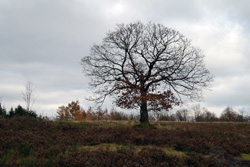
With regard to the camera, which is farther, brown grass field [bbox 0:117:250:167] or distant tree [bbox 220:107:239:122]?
distant tree [bbox 220:107:239:122]

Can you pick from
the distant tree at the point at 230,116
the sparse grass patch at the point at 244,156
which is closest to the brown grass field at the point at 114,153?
the sparse grass patch at the point at 244,156

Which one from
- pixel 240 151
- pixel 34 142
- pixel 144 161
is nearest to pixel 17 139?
pixel 34 142

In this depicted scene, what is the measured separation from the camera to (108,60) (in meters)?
18.8

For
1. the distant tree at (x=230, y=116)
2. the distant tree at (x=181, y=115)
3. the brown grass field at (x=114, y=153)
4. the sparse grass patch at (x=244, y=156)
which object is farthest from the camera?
the distant tree at (x=181, y=115)

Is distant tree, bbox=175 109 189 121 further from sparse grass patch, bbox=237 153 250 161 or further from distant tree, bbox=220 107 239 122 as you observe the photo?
sparse grass patch, bbox=237 153 250 161

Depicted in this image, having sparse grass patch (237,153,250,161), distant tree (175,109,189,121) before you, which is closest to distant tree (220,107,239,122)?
distant tree (175,109,189,121)

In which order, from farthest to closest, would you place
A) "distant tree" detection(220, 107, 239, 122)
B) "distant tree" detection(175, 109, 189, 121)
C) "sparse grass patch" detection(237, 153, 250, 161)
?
"distant tree" detection(175, 109, 189, 121), "distant tree" detection(220, 107, 239, 122), "sparse grass patch" detection(237, 153, 250, 161)

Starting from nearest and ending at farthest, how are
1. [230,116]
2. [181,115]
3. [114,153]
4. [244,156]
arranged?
[114,153] → [244,156] → [230,116] → [181,115]

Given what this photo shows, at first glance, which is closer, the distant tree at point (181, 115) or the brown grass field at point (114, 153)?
the brown grass field at point (114, 153)

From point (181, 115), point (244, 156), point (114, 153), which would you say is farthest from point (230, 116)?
point (114, 153)

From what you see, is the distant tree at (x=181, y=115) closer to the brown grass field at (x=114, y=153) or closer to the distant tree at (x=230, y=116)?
the distant tree at (x=230, y=116)

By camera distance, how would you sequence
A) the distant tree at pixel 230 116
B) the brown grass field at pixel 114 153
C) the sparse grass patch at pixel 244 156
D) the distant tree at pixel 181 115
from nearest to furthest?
the brown grass field at pixel 114 153 < the sparse grass patch at pixel 244 156 < the distant tree at pixel 230 116 < the distant tree at pixel 181 115

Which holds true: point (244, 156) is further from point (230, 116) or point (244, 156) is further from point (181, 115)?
point (181, 115)

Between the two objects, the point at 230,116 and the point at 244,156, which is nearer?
the point at 244,156
